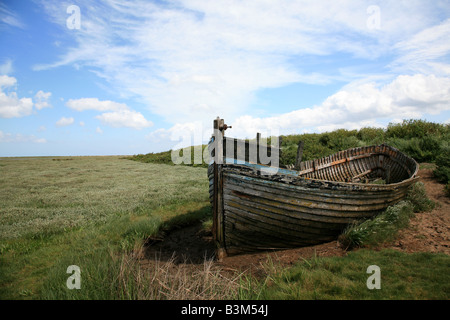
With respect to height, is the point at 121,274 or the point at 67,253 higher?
the point at 121,274

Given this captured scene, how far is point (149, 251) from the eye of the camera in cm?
687

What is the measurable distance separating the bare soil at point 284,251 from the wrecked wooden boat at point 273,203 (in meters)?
0.30

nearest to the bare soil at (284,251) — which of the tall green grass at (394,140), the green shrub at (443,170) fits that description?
the green shrub at (443,170)

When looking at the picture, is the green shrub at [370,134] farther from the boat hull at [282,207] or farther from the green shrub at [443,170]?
the boat hull at [282,207]

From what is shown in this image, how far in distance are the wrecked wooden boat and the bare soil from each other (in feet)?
0.98

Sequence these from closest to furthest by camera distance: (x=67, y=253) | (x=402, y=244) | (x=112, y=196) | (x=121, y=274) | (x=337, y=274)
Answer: (x=121, y=274) < (x=337, y=274) < (x=402, y=244) < (x=67, y=253) < (x=112, y=196)

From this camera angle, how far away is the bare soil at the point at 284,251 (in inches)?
216

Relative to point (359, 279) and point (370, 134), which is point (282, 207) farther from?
point (370, 134)

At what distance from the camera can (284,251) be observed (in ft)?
20.1

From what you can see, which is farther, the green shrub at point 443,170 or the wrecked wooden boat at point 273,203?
the green shrub at point 443,170

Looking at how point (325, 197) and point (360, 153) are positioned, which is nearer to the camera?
point (325, 197)
